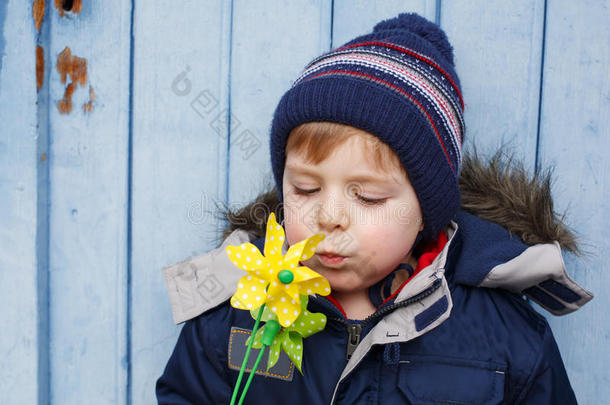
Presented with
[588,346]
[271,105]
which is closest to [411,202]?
[271,105]

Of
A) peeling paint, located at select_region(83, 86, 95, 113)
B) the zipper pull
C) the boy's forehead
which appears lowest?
the zipper pull

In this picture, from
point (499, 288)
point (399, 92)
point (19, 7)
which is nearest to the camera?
point (399, 92)

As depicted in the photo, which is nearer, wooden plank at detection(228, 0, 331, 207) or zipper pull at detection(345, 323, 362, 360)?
zipper pull at detection(345, 323, 362, 360)

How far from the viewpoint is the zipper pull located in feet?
3.07

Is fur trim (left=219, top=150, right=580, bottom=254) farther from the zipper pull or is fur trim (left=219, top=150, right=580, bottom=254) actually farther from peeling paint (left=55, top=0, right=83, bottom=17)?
peeling paint (left=55, top=0, right=83, bottom=17)

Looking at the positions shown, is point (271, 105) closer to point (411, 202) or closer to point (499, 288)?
point (411, 202)

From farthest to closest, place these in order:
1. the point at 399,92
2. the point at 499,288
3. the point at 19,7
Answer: the point at 19,7
the point at 499,288
the point at 399,92

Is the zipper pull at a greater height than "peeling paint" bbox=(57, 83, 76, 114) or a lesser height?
lesser

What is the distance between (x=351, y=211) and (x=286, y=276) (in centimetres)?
22

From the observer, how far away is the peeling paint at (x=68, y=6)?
45.3 inches

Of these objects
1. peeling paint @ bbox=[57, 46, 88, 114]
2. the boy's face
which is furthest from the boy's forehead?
peeling paint @ bbox=[57, 46, 88, 114]

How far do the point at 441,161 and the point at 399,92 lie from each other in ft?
0.49

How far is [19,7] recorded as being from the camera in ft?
3.72

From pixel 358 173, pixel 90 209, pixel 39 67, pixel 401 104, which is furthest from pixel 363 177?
pixel 39 67
